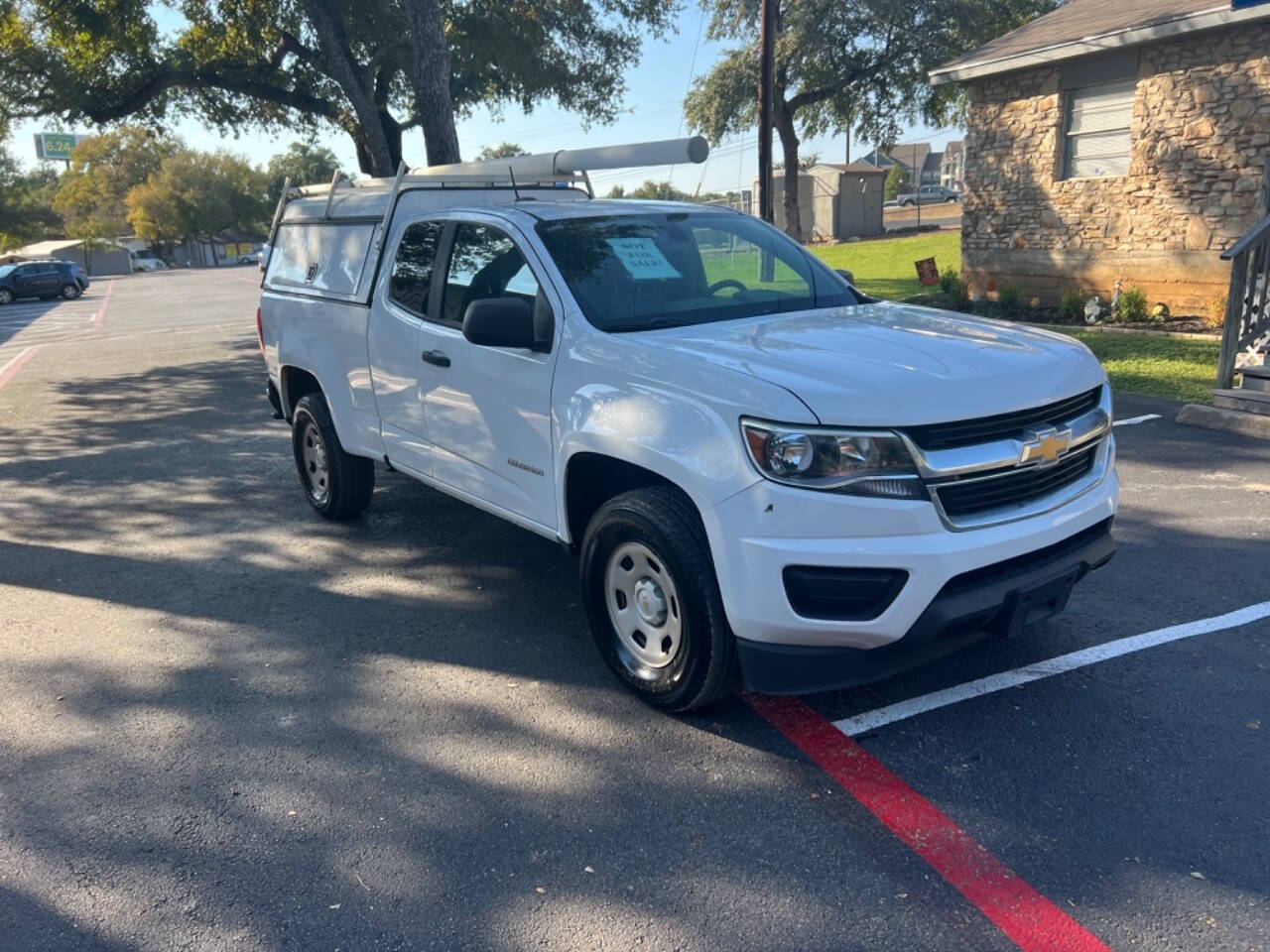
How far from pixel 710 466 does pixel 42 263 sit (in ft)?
131

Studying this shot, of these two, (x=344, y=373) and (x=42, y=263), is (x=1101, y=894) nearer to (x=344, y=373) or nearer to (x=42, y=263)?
(x=344, y=373)

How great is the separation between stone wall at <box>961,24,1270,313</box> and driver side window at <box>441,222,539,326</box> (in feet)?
35.9

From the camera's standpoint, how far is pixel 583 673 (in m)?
4.27

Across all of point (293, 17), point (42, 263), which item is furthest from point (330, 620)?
point (42, 263)

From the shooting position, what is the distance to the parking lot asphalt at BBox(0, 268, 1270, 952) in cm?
279

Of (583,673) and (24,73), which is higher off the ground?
(24,73)

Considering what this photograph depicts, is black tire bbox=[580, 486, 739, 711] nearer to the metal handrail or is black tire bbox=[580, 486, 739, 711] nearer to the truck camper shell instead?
the truck camper shell

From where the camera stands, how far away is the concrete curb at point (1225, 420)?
7.67 m

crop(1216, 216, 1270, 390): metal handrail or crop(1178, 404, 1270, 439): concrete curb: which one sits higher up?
crop(1216, 216, 1270, 390): metal handrail

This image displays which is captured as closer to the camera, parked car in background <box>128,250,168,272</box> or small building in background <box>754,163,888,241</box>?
small building in background <box>754,163,888,241</box>

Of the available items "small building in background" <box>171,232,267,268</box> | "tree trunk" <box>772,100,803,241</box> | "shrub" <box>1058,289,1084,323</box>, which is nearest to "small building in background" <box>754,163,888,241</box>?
"tree trunk" <box>772,100,803,241</box>

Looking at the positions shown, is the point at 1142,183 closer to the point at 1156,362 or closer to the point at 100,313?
the point at 1156,362

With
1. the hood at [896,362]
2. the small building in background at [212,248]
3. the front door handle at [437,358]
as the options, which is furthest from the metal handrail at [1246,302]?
the small building in background at [212,248]

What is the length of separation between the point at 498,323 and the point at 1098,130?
496 inches
